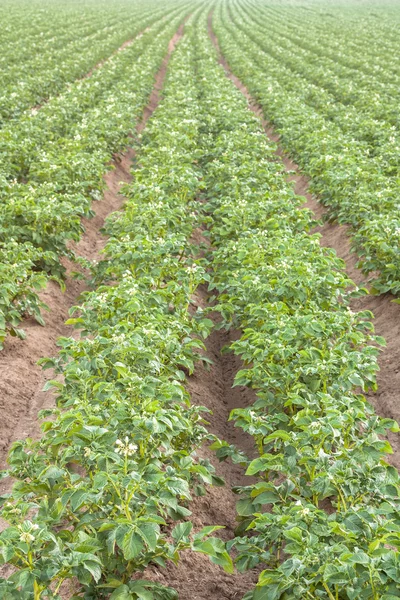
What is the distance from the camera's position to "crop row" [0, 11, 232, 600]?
3.47 metres

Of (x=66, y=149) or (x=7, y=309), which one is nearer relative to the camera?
(x=7, y=309)

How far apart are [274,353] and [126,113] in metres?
11.7

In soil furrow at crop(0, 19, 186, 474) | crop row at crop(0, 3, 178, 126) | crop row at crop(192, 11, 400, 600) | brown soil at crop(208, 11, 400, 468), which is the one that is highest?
crop row at crop(0, 3, 178, 126)

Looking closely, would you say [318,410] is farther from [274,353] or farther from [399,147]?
[399,147]

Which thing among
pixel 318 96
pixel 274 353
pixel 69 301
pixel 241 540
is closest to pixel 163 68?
pixel 318 96

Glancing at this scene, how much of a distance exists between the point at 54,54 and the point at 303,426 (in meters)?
24.3

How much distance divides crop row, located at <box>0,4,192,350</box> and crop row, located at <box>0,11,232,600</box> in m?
1.41

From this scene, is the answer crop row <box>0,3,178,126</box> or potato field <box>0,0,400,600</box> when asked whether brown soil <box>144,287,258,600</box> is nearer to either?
potato field <box>0,0,400,600</box>

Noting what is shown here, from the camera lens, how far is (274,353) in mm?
5395

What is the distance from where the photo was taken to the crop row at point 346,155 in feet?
27.7

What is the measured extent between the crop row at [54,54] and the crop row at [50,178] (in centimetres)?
124

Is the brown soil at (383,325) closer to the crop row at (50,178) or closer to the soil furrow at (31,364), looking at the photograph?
the soil furrow at (31,364)

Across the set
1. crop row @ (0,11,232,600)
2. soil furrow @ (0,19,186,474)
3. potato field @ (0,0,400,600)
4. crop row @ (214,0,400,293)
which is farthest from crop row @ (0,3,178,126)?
crop row @ (0,11,232,600)

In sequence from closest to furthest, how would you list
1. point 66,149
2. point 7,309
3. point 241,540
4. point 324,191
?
point 241,540, point 7,309, point 324,191, point 66,149
